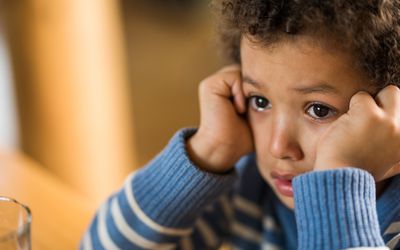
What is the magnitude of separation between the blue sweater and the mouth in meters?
0.05

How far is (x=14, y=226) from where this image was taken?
0.66 m

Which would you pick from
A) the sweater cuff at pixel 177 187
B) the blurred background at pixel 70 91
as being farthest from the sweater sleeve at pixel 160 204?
the blurred background at pixel 70 91

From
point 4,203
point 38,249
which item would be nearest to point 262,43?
point 4,203

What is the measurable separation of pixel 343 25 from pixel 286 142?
6.1 inches

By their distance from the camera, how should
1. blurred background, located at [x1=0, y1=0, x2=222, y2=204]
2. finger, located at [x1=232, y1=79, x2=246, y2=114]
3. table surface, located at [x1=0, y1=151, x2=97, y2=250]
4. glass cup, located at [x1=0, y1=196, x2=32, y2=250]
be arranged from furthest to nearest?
1. blurred background, located at [x1=0, y1=0, x2=222, y2=204]
2. table surface, located at [x1=0, y1=151, x2=97, y2=250]
3. finger, located at [x1=232, y1=79, x2=246, y2=114]
4. glass cup, located at [x1=0, y1=196, x2=32, y2=250]

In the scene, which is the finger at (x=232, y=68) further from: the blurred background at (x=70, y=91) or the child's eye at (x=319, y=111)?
the blurred background at (x=70, y=91)

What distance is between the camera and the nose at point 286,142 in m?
0.75

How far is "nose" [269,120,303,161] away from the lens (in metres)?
0.75

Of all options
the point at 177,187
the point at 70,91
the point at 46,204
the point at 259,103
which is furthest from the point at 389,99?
the point at 70,91

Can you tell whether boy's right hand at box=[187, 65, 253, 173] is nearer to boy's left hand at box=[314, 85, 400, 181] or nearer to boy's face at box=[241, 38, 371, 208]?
boy's face at box=[241, 38, 371, 208]

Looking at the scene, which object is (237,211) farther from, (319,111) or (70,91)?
(70,91)

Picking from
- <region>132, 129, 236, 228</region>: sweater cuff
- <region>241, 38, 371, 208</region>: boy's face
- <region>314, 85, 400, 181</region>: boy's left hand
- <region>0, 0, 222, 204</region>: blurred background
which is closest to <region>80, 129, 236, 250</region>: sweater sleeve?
<region>132, 129, 236, 228</region>: sweater cuff

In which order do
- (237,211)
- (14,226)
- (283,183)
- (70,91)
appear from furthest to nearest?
(70,91), (237,211), (283,183), (14,226)

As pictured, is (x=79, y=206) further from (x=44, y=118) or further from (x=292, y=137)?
(x=44, y=118)
